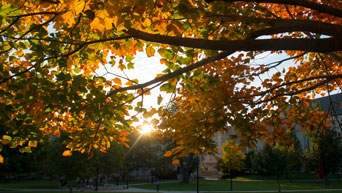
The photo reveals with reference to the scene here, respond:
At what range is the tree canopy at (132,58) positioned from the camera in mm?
3150

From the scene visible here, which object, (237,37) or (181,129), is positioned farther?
(237,37)

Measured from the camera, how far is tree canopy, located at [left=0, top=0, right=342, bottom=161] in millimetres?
3150

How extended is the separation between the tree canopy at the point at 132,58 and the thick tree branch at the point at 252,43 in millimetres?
13

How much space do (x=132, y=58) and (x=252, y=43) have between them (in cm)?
252

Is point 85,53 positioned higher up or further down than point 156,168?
higher up

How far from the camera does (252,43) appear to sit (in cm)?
315

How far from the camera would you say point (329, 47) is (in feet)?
10.7

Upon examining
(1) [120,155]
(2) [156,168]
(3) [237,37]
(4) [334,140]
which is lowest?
(2) [156,168]

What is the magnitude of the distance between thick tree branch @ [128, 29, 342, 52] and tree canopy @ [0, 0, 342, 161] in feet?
0.04

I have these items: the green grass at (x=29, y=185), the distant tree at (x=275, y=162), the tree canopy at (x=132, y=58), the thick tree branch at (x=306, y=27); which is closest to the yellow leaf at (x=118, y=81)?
the tree canopy at (x=132, y=58)

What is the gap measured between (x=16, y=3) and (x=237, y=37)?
143 inches

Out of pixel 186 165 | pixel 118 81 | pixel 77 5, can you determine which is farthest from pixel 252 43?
pixel 186 165

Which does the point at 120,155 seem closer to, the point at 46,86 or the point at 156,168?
the point at 156,168

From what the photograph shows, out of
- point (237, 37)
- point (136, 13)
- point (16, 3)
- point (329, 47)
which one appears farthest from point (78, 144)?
point (329, 47)
